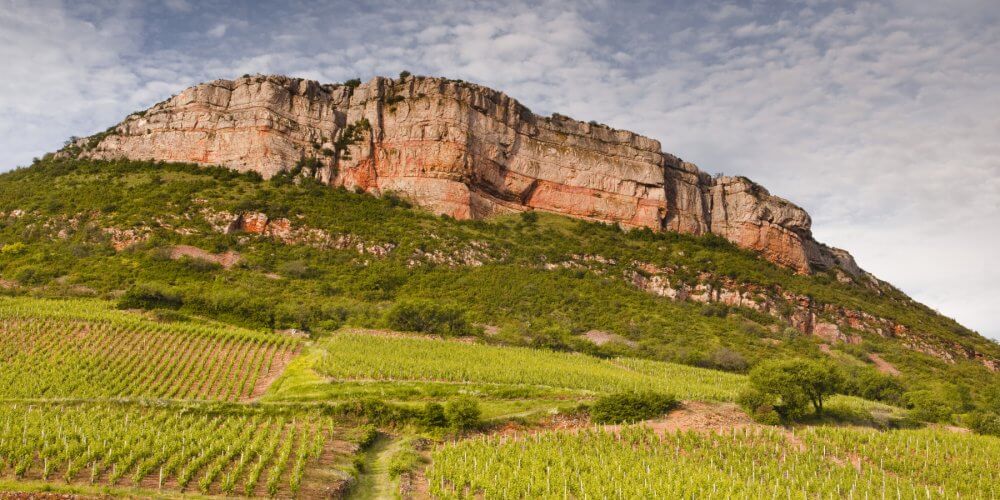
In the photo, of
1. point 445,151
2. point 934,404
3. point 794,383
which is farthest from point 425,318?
point 445,151

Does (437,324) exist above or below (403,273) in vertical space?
below

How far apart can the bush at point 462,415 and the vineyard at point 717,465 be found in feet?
4.27

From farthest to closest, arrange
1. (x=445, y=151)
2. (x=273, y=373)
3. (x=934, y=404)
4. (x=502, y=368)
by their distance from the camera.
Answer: (x=445, y=151), (x=934, y=404), (x=502, y=368), (x=273, y=373)

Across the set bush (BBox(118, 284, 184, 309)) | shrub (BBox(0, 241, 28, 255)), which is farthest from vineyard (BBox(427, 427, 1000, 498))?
shrub (BBox(0, 241, 28, 255))

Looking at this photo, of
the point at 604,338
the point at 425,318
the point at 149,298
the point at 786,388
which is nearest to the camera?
the point at 786,388

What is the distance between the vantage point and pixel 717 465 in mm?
20000

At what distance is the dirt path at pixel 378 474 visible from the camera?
18094 millimetres

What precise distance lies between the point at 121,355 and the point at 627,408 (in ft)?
85.5

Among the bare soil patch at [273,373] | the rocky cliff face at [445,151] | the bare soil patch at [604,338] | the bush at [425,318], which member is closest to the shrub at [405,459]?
the bare soil patch at [273,373]

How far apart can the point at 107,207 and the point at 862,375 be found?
67.6 meters

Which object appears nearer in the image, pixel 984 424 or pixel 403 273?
pixel 984 424

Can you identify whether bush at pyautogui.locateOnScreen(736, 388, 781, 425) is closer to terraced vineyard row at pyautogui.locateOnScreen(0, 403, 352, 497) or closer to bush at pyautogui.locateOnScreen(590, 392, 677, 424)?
bush at pyautogui.locateOnScreen(590, 392, 677, 424)

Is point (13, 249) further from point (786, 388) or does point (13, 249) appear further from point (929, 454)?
point (929, 454)

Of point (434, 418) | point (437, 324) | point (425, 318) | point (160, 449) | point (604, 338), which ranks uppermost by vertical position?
point (604, 338)
